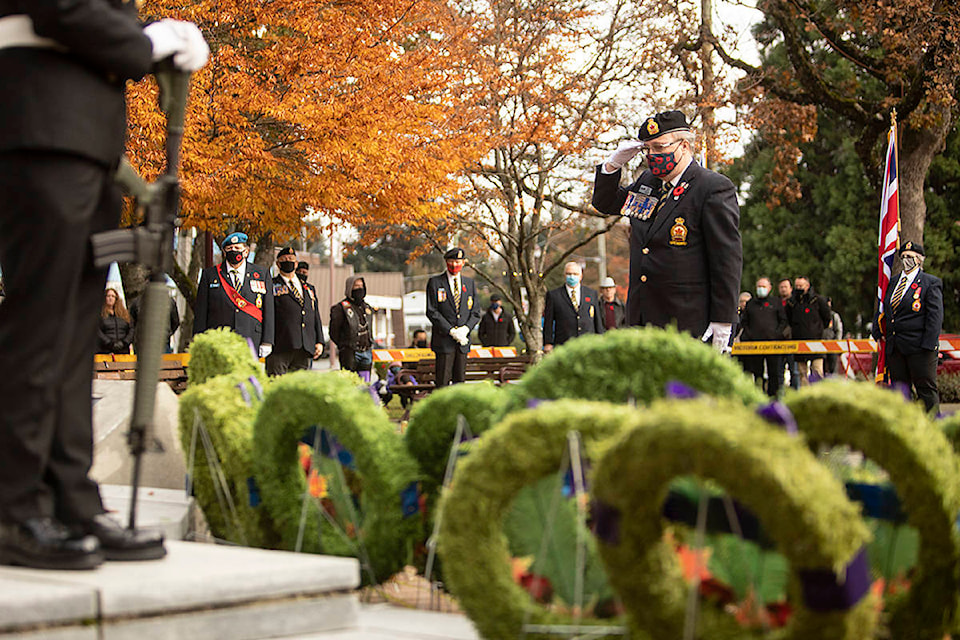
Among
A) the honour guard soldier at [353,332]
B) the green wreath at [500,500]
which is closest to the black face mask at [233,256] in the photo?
the honour guard soldier at [353,332]

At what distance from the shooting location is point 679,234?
664cm

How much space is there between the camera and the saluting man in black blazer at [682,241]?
6.55 m

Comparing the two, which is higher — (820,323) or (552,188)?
(552,188)

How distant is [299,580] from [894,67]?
18896 millimetres

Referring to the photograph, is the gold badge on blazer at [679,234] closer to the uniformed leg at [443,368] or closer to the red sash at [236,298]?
the red sash at [236,298]

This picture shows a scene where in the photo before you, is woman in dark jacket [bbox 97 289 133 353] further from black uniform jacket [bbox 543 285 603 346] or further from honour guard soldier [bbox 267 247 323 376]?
black uniform jacket [bbox 543 285 603 346]

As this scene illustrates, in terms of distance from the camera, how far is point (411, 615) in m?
3.94

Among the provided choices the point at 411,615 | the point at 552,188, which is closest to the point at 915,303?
the point at 411,615

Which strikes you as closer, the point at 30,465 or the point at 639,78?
the point at 30,465

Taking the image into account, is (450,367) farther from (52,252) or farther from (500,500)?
(500,500)

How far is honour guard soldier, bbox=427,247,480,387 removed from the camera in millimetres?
15703

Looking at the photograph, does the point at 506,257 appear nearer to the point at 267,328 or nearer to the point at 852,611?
the point at 267,328

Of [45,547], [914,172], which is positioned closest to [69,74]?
[45,547]

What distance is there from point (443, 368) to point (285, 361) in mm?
2308
